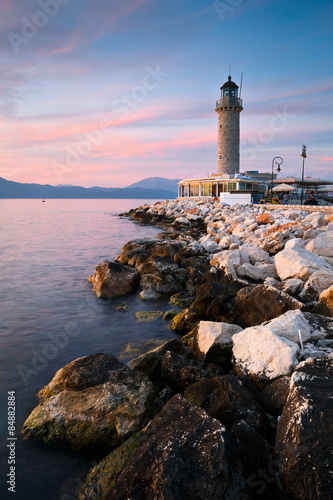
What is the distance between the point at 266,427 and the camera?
156 inches

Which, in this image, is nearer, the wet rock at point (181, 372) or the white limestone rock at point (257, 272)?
the wet rock at point (181, 372)

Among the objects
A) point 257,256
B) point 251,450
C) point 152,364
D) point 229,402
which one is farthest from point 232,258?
point 251,450

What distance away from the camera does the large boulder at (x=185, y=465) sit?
9.70 feet

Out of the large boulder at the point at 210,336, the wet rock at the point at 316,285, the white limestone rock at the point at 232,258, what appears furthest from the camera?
the white limestone rock at the point at 232,258

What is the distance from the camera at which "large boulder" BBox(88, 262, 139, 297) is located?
11.8 m

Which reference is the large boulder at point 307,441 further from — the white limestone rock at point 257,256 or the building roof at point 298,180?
the building roof at point 298,180

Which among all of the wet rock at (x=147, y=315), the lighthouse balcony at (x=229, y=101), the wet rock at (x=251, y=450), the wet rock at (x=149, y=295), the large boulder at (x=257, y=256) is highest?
the lighthouse balcony at (x=229, y=101)

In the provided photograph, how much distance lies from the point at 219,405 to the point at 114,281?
8.17m

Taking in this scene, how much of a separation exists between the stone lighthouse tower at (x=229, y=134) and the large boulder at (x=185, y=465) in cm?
5170

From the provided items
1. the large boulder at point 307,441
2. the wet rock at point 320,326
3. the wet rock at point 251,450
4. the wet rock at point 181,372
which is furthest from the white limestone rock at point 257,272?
the wet rock at point 251,450

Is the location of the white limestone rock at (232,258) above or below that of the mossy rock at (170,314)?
above

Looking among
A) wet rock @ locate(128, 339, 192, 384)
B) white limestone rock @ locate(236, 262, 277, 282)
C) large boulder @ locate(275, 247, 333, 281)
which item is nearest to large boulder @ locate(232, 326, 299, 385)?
wet rock @ locate(128, 339, 192, 384)

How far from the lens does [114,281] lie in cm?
1186

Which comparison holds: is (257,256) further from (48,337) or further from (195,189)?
(195,189)
